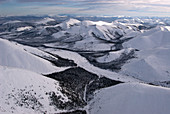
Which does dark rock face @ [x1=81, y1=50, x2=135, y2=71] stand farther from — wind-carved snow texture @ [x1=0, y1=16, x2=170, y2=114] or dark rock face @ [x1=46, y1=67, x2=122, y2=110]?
dark rock face @ [x1=46, y1=67, x2=122, y2=110]

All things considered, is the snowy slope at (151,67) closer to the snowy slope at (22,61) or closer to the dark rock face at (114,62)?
the dark rock face at (114,62)

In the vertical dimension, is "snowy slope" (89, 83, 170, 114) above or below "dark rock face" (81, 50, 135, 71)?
above

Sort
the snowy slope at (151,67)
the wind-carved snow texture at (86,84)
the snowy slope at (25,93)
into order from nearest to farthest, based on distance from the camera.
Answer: the snowy slope at (25,93)
the wind-carved snow texture at (86,84)
the snowy slope at (151,67)

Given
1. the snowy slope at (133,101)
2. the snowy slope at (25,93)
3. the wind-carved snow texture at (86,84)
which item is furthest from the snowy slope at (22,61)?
the snowy slope at (133,101)

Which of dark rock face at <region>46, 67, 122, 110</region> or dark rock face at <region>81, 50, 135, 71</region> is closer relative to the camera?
dark rock face at <region>46, 67, 122, 110</region>

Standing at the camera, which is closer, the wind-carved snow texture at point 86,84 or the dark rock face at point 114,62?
the wind-carved snow texture at point 86,84

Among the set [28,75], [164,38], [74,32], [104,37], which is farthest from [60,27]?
[28,75]

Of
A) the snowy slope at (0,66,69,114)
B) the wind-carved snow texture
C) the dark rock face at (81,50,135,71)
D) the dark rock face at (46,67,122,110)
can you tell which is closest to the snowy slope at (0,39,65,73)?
the wind-carved snow texture
